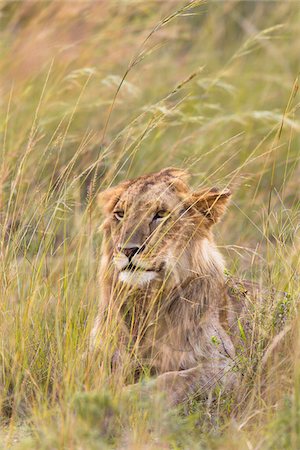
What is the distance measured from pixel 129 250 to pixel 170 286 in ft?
0.87

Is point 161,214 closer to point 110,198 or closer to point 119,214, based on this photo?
point 119,214

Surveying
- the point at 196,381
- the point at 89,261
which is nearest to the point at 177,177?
the point at 89,261

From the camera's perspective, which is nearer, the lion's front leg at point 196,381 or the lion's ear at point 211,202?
the lion's front leg at point 196,381

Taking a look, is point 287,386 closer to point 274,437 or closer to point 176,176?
point 274,437

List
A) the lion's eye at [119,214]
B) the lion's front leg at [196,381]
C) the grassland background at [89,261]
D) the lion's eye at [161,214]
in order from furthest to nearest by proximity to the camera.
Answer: the lion's eye at [119,214] < the lion's eye at [161,214] < the lion's front leg at [196,381] < the grassland background at [89,261]

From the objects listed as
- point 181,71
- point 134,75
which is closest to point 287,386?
point 134,75

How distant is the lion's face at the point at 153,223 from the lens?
161 inches

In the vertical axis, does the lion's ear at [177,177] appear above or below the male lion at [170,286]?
above

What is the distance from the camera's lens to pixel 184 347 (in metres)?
4.25

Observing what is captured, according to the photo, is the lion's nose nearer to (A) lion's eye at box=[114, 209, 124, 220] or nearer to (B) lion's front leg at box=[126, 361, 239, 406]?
(A) lion's eye at box=[114, 209, 124, 220]

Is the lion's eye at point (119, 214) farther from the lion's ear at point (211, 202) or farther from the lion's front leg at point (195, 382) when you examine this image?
the lion's front leg at point (195, 382)

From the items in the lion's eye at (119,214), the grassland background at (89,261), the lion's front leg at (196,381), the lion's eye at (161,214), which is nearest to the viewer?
the grassland background at (89,261)

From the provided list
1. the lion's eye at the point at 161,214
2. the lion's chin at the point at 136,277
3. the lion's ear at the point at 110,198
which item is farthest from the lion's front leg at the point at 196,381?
the lion's ear at the point at 110,198

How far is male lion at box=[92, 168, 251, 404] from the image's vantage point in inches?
161
